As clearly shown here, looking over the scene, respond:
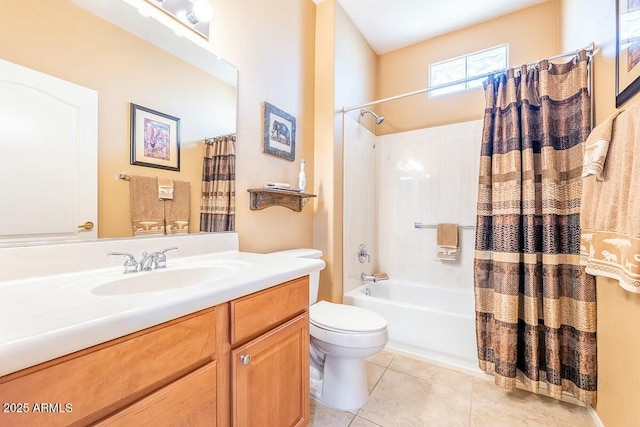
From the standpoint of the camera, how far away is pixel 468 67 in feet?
8.36

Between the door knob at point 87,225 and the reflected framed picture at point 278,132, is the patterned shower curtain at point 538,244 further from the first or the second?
the door knob at point 87,225

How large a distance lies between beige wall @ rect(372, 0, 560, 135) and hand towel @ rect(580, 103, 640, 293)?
4.94 feet

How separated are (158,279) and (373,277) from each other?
1920 millimetres

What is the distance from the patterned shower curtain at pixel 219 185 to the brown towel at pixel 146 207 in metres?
0.21

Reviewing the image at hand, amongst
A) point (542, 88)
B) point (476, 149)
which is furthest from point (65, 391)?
point (476, 149)

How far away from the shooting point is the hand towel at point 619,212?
0.91m

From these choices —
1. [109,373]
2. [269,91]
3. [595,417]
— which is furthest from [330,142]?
[595,417]

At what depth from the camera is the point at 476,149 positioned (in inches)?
93.6

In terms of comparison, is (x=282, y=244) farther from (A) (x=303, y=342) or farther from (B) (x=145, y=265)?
(B) (x=145, y=265)

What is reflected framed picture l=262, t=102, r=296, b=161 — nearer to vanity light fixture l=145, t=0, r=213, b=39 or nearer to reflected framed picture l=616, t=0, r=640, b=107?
vanity light fixture l=145, t=0, r=213, b=39

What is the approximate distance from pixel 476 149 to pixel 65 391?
9.13 feet

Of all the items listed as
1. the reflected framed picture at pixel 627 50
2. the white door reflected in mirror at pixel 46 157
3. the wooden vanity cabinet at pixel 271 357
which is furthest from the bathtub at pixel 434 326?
the white door reflected in mirror at pixel 46 157

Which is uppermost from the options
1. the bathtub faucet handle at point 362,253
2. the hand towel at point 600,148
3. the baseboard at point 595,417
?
the hand towel at point 600,148

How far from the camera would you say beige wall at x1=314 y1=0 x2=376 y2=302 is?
2.12m
